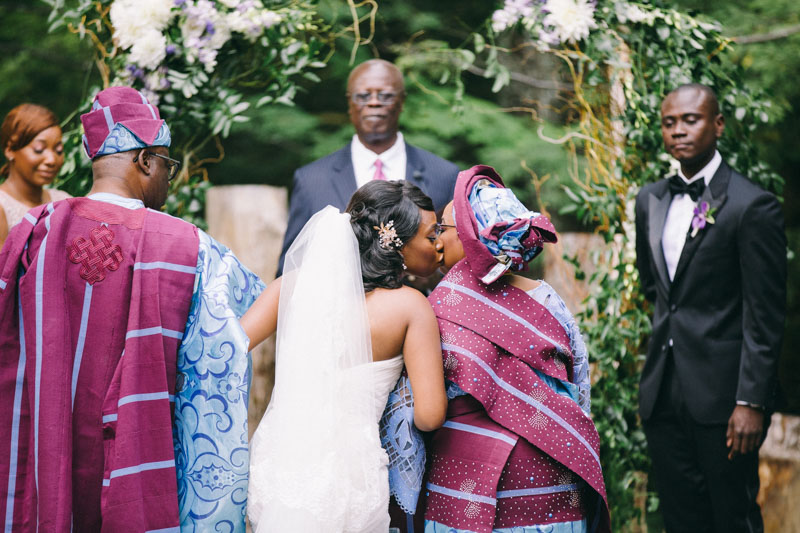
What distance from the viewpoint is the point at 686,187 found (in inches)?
150

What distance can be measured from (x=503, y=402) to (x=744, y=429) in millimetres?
1456

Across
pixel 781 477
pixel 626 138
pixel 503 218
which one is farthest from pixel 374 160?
pixel 781 477

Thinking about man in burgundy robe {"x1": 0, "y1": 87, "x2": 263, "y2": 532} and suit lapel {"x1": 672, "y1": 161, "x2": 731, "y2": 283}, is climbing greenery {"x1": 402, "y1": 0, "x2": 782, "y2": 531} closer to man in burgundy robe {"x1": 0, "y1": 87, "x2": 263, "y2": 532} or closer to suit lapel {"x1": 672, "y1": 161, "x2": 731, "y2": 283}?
suit lapel {"x1": 672, "y1": 161, "x2": 731, "y2": 283}

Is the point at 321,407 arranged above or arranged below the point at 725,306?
above

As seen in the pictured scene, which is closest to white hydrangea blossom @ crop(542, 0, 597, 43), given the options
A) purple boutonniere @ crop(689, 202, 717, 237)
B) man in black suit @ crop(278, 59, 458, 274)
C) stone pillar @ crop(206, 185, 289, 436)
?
man in black suit @ crop(278, 59, 458, 274)

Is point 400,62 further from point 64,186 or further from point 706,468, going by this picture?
point 706,468

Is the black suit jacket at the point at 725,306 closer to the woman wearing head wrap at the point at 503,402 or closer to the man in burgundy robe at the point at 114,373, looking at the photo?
the woman wearing head wrap at the point at 503,402

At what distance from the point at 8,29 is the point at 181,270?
607 cm

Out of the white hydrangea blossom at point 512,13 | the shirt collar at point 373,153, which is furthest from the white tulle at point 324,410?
the white hydrangea blossom at point 512,13

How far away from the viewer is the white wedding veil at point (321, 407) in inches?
96.1

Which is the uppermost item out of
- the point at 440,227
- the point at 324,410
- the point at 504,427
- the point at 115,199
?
the point at 115,199

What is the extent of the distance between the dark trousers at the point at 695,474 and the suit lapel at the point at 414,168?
1489 millimetres

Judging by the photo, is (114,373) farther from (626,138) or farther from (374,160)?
(626,138)

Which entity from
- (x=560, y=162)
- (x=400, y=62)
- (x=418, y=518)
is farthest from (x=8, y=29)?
(x=418, y=518)
